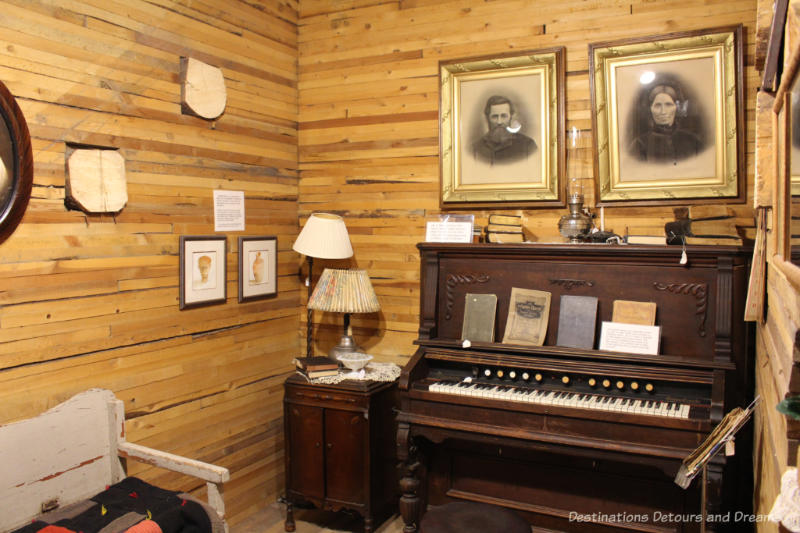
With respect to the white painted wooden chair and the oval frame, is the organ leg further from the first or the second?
the oval frame

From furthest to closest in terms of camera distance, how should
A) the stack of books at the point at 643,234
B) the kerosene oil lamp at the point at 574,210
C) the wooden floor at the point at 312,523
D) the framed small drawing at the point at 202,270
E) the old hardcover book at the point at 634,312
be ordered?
1. the wooden floor at the point at 312,523
2. the framed small drawing at the point at 202,270
3. the kerosene oil lamp at the point at 574,210
4. the stack of books at the point at 643,234
5. the old hardcover book at the point at 634,312

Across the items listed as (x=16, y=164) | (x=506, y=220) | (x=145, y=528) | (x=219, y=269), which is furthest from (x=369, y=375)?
(x=16, y=164)

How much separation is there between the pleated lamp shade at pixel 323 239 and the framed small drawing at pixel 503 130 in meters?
0.65

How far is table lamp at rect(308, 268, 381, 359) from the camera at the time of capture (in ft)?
11.7

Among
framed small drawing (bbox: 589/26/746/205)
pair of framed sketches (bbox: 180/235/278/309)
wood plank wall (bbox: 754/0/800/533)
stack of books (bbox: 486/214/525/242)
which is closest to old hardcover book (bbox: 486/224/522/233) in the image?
stack of books (bbox: 486/214/525/242)

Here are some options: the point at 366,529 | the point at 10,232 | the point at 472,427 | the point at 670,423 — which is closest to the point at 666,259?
the point at 670,423

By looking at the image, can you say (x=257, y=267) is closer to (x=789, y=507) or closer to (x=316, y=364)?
(x=316, y=364)

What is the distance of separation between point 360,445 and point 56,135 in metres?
2.03

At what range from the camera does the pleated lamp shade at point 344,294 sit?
3580 mm

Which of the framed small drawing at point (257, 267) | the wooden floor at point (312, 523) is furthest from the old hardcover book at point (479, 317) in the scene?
the framed small drawing at point (257, 267)

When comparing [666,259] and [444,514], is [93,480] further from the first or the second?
[666,259]

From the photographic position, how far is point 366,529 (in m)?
3.43

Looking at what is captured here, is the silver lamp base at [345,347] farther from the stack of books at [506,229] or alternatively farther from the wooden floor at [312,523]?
the stack of books at [506,229]

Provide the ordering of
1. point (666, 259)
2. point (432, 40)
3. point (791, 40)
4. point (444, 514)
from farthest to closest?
1. point (432, 40)
2. point (666, 259)
3. point (444, 514)
4. point (791, 40)
